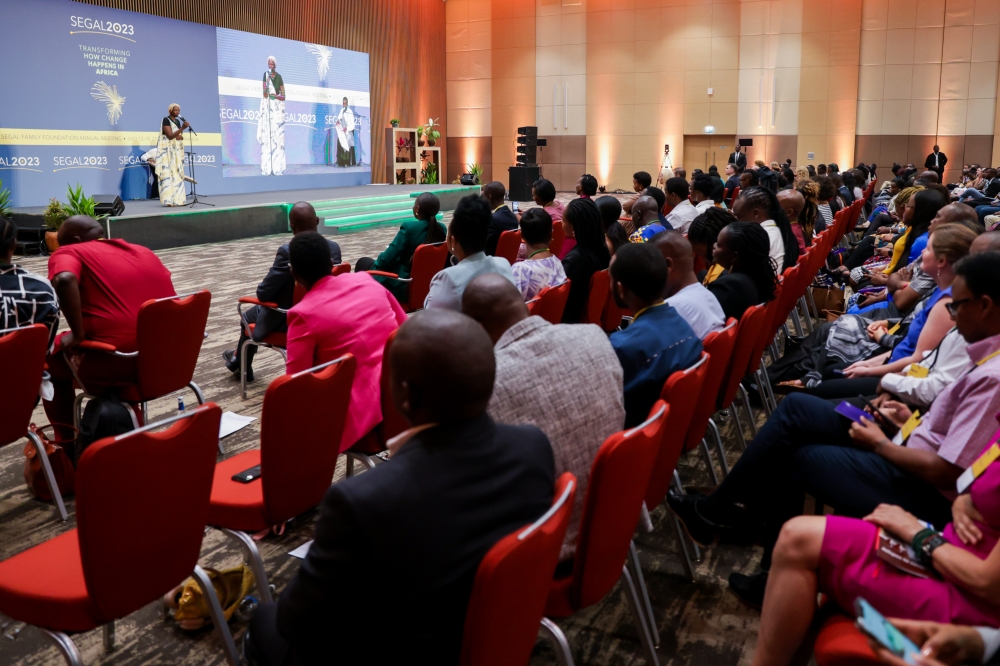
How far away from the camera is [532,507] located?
58.9 inches

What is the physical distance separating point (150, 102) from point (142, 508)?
44.0 feet

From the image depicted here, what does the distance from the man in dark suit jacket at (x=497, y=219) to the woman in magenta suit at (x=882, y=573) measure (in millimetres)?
4862

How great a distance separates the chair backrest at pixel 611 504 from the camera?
177cm

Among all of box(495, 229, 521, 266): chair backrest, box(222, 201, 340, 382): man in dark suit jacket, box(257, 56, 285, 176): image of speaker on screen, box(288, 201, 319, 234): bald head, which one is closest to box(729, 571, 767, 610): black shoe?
box(222, 201, 340, 382): man in dark suit jacket

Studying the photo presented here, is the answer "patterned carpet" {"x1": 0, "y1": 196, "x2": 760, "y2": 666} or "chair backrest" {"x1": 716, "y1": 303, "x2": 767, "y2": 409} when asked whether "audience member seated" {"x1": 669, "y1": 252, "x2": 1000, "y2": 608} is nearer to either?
"patterned carpet" {"x1": 0, "y1": 196, "x2": 760, "y2": 666}

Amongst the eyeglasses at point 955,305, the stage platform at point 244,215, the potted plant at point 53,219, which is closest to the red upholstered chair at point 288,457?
the eyeglasses at point 955,305

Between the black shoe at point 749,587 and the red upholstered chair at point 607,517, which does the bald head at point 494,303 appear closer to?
the red upholstered chair at point 607,517

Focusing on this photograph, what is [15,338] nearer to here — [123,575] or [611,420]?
[123,575]

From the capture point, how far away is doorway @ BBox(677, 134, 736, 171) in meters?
20.4

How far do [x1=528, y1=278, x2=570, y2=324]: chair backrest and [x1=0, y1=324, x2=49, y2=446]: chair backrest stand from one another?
2111 mm

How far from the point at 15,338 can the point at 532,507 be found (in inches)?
89.0

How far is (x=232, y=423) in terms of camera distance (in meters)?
4.03

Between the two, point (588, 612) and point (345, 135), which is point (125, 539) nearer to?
point (588, 612)

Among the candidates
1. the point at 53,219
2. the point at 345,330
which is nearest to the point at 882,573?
the point at 345,330
